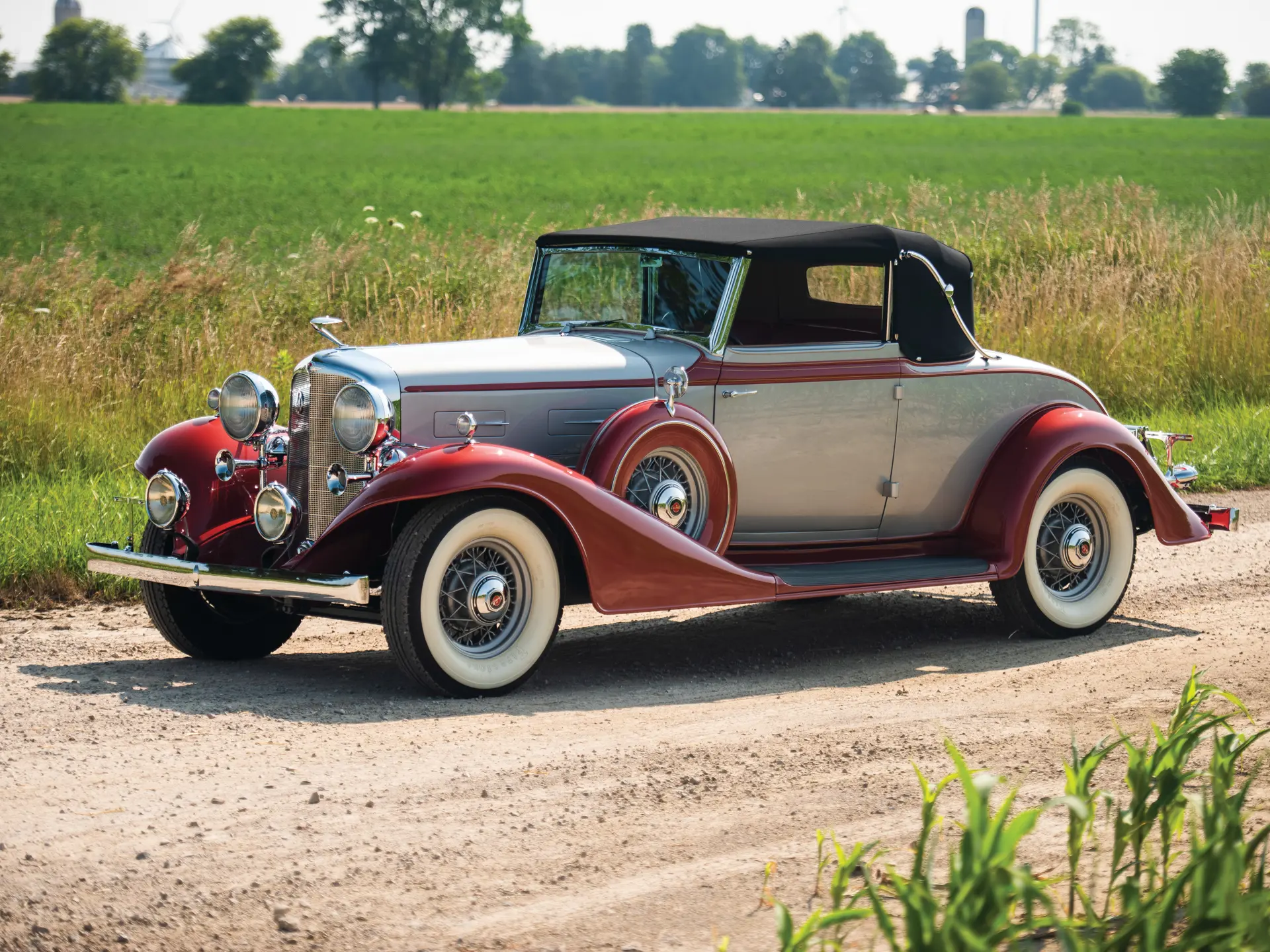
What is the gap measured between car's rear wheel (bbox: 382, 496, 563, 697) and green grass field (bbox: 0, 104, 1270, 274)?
10.2 meters

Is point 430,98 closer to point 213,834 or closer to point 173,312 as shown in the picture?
point 173,312

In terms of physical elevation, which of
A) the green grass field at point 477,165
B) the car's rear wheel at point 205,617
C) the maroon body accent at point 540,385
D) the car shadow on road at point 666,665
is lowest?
the car shadow on road at point 666,665

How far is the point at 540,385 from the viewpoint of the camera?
19.8 feet

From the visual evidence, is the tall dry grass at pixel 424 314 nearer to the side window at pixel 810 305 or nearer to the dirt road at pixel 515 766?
the dirt road at pixel 515 766

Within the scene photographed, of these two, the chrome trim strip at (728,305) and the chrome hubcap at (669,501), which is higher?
the chrome trim strip at (728,305)

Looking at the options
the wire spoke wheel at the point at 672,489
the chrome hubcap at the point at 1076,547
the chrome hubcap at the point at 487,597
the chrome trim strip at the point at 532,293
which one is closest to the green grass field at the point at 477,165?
the chrome trim strip at the point at 532,293

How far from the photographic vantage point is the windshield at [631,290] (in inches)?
259

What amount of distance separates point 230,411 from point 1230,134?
77.0 meters

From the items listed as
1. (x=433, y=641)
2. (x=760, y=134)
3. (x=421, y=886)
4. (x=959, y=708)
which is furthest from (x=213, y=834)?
(x=760, y=134)

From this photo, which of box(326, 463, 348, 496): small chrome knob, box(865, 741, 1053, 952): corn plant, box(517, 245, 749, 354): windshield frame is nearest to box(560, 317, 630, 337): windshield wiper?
box(517, 245, 749, 354): windshield frame

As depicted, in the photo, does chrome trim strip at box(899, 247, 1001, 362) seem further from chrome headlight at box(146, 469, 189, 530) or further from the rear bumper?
chrome headlight at box(146, 469, 189, 530)

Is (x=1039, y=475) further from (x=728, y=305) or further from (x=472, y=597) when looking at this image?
(x=472, y=597)

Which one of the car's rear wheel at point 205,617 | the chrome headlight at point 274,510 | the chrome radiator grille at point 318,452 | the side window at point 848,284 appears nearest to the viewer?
the chrome headlight at point 274,510

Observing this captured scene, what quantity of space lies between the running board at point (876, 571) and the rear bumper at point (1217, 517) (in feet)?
4.43
